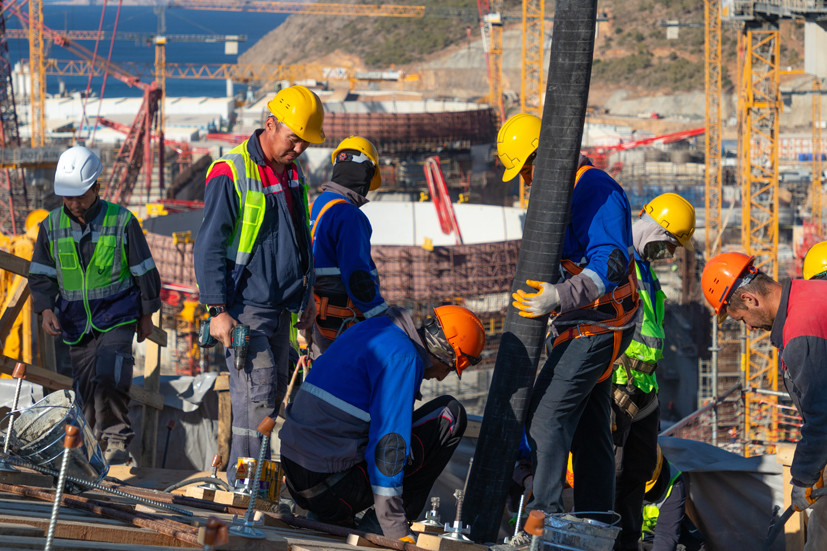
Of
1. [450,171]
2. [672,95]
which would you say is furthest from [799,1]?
[672,95]

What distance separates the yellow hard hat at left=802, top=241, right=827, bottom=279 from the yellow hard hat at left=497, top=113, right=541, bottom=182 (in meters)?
2.10

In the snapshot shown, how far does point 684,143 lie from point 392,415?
6460cm

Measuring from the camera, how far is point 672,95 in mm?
87125

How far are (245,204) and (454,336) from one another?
139 centimetres

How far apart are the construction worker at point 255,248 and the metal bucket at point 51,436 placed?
780 millimetres

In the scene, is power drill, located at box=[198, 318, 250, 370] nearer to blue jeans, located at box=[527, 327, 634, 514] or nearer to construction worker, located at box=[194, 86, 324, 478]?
construction worker, located at box=[194, 86, 324, 478]

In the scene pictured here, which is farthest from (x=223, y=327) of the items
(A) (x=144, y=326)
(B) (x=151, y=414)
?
(B) (x=151, y=414)

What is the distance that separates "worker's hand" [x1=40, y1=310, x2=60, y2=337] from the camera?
20.1 feet

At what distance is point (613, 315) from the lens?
507 cm

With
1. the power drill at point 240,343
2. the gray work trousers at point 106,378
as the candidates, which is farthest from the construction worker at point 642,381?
the gray work trousers at point 106,378

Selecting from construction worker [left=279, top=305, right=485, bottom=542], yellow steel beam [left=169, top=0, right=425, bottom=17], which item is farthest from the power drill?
yellow steel beam [left=169, top=0, right=425, bottom=17]

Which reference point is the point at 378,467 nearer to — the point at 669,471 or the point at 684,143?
the point at 669,471

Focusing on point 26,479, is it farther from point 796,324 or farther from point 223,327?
point 796,324

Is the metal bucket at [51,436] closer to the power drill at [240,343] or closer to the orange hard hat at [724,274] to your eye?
the power drill at [240,343]
